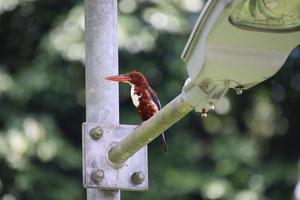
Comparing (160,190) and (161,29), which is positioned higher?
(161,29)

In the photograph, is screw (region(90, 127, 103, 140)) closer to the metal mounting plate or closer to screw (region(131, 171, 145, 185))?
the metal mounting plate

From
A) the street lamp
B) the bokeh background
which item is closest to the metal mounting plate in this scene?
the street lamp

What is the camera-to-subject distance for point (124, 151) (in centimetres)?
365

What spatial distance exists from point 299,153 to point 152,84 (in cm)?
140

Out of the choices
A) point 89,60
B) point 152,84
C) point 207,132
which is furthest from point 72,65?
point 89,60

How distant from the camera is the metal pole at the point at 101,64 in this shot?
12.6ft

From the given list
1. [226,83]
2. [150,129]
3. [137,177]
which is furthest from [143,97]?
[226,83]

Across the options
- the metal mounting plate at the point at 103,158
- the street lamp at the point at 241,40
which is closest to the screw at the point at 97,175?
the metal mounting plate at the point at 103,158

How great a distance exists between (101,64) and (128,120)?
4.33m

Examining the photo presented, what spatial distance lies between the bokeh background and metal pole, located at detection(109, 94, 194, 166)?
387 centimetres

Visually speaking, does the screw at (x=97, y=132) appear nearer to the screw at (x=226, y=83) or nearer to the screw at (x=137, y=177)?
the screw at (x=137, y=177)

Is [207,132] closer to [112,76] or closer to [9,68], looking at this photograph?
[9,68]

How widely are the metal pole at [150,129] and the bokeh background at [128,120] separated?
387cm

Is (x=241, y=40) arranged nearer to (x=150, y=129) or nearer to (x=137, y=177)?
(x=150, y=129)
